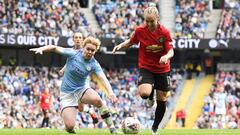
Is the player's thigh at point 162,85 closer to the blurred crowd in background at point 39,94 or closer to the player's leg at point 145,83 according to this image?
the player's leg at point 145,83

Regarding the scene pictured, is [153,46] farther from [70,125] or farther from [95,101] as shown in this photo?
[70,125]

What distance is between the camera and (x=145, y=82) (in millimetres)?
15008

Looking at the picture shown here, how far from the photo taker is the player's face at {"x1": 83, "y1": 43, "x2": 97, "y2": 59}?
14714 mm

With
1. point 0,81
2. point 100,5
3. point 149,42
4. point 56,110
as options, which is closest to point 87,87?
point 149,42

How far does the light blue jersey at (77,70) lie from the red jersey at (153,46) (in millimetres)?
938

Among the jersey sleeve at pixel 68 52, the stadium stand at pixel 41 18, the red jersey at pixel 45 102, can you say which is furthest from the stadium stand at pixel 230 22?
the jersey sleeve at pixel 68 52

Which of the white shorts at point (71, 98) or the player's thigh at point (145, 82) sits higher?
the player's thigh at point (145, 82)

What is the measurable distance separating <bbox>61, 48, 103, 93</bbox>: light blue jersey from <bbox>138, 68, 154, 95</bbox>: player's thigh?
84 centimetres

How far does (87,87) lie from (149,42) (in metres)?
1.77

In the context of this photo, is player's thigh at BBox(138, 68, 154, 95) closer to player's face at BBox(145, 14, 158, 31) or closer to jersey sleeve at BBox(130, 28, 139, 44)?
jersey sleeve at BBox(130, 28, 139, 44)

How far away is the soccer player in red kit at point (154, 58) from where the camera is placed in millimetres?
14789

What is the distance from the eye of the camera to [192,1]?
1596 inches

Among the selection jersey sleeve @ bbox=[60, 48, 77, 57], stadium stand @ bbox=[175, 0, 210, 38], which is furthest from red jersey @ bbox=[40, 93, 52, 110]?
jersey sleeve @ bbox=[60, 48, 77, 57]

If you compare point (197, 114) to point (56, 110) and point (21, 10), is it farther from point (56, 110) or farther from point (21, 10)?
point (21, 10)
